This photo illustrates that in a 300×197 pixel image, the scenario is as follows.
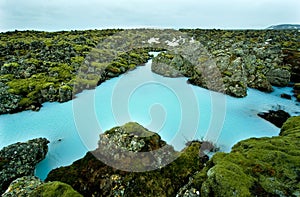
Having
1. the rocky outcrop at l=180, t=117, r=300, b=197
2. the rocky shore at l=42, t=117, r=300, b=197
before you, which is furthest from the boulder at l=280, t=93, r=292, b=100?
the rocky outcrop at l=180, t=117, r=300, b=197

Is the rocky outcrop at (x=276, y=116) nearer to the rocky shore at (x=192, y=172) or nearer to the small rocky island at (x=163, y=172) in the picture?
the small rocky island at (x=163, y=172)

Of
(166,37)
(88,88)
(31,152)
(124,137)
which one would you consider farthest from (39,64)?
(166,37)

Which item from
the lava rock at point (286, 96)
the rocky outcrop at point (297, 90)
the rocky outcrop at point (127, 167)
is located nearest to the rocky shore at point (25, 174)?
the rocky outcrop at point (127, 167)

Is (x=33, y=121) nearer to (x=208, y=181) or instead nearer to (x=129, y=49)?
(x=208, y=181)

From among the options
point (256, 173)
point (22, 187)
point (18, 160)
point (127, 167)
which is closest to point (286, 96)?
point (256, 173)

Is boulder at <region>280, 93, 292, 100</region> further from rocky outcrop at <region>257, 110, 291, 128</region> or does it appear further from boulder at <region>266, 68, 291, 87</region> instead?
rocky outcrop at <region>257, 110, 291, 128</region>
